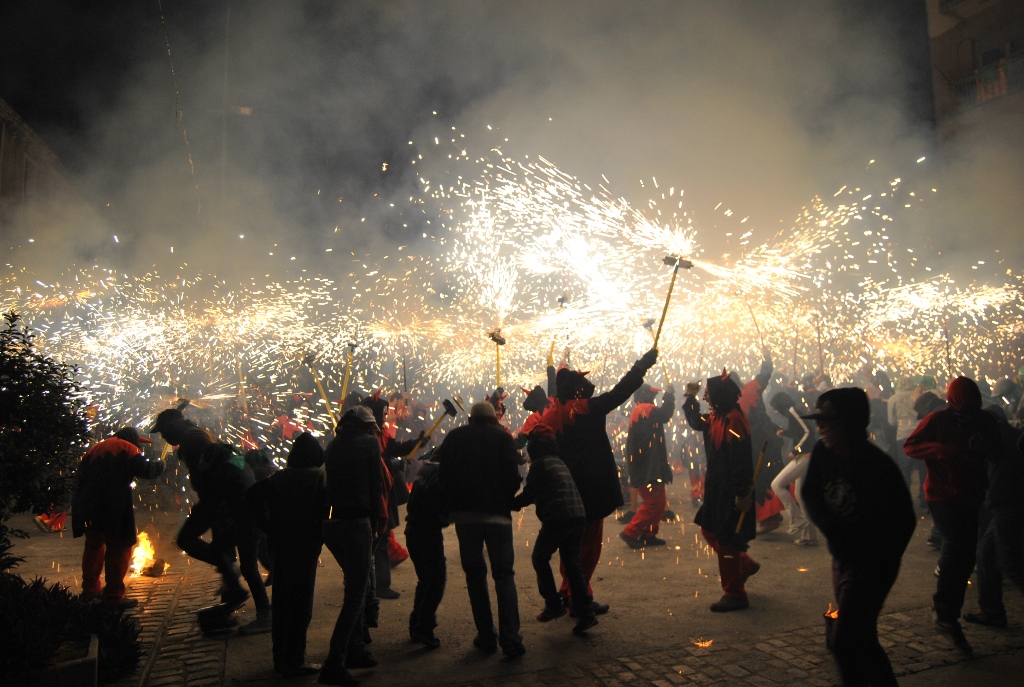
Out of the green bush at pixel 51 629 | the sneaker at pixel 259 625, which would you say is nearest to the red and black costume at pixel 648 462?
the sneaker at pixel 259 625

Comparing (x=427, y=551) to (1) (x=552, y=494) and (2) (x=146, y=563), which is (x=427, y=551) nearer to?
(1) (x=552, y=494)

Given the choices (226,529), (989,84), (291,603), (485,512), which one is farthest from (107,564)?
(989,84)

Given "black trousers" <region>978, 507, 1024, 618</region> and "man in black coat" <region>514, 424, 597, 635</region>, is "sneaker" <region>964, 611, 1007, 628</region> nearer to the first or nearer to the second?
"black trousers" <region>978, 507, 1024, 618</region>

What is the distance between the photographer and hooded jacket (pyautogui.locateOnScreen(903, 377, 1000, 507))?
429 centimetres

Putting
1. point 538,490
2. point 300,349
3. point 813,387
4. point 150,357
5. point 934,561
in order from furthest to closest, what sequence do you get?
point 300,349
point 150,357
point 813,387
point 934,561
point 538,490

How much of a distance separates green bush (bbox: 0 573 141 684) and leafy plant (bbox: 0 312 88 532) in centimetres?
47

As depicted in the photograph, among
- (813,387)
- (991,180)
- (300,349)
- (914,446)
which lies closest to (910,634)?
(914,446)

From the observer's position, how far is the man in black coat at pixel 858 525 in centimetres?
274

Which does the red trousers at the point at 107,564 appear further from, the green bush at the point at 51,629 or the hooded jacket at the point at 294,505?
the hooded jacket at the point at 294,505

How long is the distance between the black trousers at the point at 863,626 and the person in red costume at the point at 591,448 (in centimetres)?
214

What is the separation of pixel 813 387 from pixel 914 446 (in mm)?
6590

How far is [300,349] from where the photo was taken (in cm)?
1464

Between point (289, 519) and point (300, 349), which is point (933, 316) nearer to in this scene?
point (300, 349)

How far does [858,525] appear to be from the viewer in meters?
2.82
